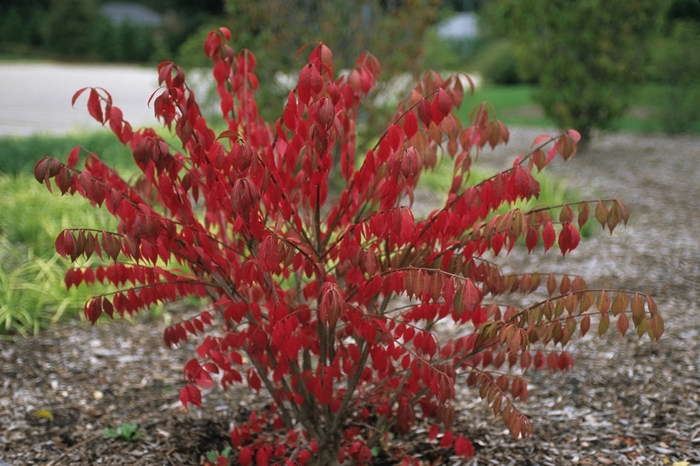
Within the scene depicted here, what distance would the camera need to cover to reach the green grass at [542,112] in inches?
437

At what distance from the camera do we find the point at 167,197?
211 cm

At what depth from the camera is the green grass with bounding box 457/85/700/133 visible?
1110cm

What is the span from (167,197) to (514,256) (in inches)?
141

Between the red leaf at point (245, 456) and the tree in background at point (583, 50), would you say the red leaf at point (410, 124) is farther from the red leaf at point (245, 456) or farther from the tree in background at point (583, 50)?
the tree in background at point (583, 50)

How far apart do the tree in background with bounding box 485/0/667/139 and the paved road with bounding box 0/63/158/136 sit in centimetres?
550

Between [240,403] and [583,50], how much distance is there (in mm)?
7946

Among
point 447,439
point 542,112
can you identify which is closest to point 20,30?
point 542,112

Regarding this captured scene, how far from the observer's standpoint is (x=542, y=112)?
14.7 meters

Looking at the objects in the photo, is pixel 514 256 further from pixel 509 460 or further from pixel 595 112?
pixel 595 112

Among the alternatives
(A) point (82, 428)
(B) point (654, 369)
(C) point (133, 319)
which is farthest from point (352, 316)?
(C) point (133, 319)

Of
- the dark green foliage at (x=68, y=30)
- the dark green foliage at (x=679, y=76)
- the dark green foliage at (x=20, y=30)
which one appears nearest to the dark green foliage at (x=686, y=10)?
the dark green foliage at (x=679, y=76)

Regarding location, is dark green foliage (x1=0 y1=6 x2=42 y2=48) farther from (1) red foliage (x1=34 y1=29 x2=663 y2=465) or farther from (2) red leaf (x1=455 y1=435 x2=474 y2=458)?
(2) red leaf (x1=455 y1=435 x2=474 y2=458)

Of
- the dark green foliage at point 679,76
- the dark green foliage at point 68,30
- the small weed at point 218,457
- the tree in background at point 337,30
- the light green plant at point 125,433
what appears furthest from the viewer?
the dark green foliage at point 68,30

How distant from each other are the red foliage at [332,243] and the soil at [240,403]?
28 cm
